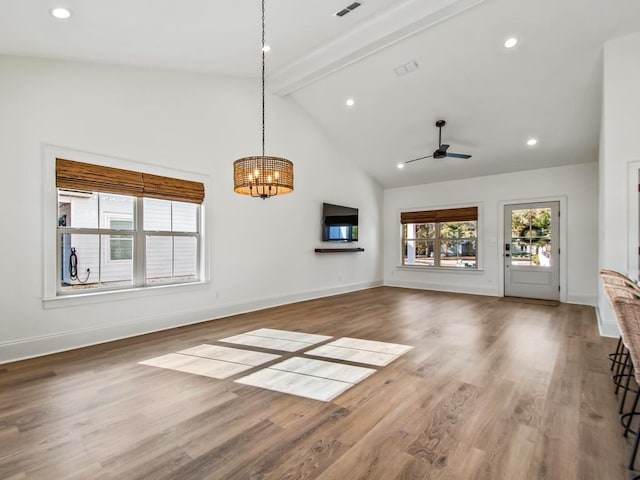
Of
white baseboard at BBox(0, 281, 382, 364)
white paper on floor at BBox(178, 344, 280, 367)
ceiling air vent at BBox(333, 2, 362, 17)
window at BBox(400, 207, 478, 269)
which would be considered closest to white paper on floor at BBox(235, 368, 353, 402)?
white paper on floor at BBox(178, 344, 280, 367)

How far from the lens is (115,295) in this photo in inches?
162

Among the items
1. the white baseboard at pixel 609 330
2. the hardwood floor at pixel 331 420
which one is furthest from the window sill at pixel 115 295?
the white baseboard at pixel 609 330

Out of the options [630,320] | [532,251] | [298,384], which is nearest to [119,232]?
[298,384]

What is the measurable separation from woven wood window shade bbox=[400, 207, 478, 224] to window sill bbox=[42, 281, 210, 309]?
232 inches

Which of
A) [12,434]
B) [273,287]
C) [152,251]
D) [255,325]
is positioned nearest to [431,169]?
[273,287]

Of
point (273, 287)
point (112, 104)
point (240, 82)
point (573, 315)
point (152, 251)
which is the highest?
point (240, 82)

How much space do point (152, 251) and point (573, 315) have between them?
677cm

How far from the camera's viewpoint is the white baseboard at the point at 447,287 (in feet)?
25.4

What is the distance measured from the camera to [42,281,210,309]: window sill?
144 inches

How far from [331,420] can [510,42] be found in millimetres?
5029

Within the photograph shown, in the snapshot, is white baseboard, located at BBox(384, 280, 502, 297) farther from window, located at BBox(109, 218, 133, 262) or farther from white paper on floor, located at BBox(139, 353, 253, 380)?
window, located at BBox(109, 218, 133, 262)

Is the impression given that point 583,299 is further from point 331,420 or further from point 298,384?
point 331,420

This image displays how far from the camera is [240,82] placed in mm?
5547

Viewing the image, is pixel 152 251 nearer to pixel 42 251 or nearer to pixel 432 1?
pixel 42 251
